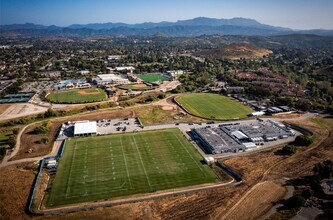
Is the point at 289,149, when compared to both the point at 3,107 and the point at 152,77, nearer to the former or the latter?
the point at 3,107

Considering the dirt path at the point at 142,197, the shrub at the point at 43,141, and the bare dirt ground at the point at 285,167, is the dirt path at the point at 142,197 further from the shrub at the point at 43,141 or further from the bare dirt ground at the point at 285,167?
the shrub at the point at 43,141

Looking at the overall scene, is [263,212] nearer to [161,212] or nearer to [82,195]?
[161,212]

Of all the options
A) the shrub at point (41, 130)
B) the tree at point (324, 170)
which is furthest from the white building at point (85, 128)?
the tree at point (324, 170)

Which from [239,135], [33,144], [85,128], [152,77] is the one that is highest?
[152,77]

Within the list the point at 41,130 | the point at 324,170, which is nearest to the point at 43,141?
the point at 41,130

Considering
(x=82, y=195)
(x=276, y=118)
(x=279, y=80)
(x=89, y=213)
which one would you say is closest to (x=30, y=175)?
(x=82, y=195)

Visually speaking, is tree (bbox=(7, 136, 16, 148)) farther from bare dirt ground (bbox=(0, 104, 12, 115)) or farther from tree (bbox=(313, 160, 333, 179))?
tree (bbox=(313, 160, 333, 179))

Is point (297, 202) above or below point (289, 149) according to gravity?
below
